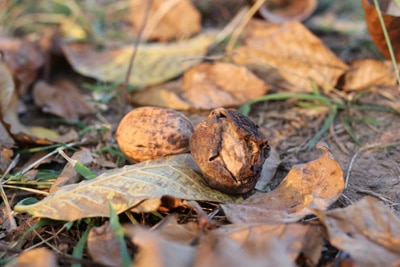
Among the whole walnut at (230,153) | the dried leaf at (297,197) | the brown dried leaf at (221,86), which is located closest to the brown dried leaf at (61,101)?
the brown dried leaf at (221,86)

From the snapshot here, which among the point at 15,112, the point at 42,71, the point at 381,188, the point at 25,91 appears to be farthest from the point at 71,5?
the point at 381,188

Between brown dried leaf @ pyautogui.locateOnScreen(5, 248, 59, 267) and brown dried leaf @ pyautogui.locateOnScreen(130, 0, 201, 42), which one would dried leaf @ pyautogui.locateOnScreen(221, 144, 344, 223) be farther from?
brown dried leaf @ pyautogui.locateOnScreen(130, 0, 201, 42)

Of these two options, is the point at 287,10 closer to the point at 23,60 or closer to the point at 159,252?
the point at 23,60

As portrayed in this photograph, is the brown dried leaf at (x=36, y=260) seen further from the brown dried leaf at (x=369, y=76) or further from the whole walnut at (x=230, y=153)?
the brown dried leaf at (x=369, y=76)

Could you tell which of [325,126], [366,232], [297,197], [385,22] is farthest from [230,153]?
[385,22]

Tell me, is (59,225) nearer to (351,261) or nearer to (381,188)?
(351,261)
